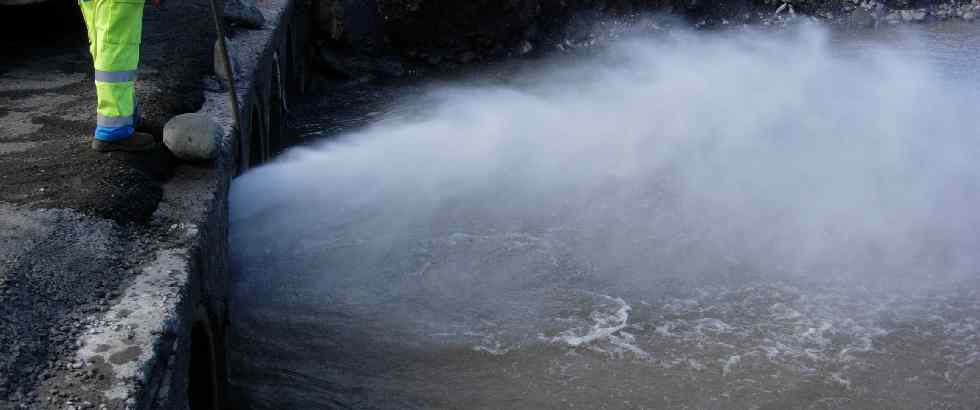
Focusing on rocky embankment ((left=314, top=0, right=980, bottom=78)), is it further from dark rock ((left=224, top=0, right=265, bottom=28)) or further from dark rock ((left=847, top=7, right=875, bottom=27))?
dark rock ((left=224, top=0, right=265, bottom=28))

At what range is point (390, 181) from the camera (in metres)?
9.77

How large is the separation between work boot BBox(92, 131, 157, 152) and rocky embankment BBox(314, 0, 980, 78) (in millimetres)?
8475

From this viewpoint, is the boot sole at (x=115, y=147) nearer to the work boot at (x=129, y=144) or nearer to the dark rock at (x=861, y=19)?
the work boot at (x=129, y=144)

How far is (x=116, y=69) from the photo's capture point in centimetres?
575

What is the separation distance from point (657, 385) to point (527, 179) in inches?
154

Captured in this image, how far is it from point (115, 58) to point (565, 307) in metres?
3.52

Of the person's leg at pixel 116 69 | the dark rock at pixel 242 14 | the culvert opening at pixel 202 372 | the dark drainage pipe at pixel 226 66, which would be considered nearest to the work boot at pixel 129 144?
the person's leg at pixel 116 69

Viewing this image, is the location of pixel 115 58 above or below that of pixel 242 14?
above

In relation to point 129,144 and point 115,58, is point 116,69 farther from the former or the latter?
point 129,144

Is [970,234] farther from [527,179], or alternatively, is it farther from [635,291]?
[527,179]

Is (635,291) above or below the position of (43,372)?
below

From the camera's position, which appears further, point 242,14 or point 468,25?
point 468,25

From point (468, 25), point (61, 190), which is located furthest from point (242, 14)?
point (468, 25)

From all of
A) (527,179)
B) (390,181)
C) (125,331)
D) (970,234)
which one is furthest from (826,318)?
(125,331)
